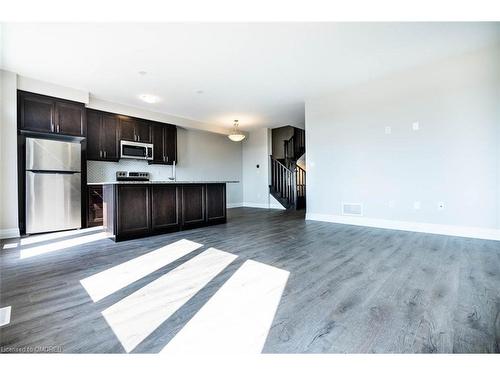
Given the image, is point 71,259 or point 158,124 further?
point 158,124

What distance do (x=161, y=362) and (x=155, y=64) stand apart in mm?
3914

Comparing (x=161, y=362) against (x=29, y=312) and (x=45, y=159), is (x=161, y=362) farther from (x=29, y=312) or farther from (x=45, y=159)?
(x=45, y=159)

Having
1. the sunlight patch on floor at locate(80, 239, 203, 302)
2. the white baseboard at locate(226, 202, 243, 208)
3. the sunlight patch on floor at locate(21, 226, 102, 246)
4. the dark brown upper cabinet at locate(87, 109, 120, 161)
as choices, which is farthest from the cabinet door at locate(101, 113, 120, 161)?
the white baseboard at locate(226, 202, 243, 208)

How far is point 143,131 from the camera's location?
230 inches

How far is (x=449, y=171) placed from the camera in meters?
3.60

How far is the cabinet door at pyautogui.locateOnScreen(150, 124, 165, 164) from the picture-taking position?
606cm

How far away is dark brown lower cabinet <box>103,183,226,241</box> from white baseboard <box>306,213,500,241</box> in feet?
7.84

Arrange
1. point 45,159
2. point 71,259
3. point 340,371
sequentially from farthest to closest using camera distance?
point 45,159 → point 71,259 → point 340,371

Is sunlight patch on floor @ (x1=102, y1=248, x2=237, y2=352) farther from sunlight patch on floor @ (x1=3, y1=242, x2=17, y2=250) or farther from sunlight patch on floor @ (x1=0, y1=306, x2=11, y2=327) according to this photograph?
sunlight patch on floor @ (x1=3, y1=242, x2=17, y2=250)

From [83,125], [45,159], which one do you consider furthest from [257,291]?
[83,125]

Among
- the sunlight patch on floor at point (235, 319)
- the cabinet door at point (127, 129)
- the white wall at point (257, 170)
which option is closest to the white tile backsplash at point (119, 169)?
the cabinet door at point (127, 129)

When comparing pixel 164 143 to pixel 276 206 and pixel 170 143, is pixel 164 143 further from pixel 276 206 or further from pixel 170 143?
pixel 276 206

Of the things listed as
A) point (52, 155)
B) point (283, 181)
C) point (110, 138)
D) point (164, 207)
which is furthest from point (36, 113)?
point (283, 181)

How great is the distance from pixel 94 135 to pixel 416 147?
629 cm
